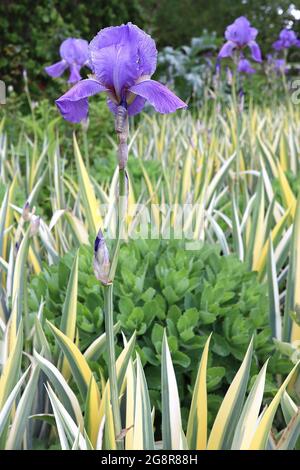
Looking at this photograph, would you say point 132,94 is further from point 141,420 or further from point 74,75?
point 74,75

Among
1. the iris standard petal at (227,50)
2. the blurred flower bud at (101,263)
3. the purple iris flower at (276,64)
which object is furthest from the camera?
the purple iris flower at (276,64)

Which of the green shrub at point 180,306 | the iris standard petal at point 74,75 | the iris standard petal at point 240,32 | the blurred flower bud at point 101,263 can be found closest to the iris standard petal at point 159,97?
the blurred flower bud at point 101,263

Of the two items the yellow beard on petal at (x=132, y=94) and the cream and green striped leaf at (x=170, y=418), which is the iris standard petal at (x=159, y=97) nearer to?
the yellow beard on petal at (x=132, y=94)

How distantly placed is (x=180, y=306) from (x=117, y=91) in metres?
0.61

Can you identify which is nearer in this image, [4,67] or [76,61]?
[76,61]

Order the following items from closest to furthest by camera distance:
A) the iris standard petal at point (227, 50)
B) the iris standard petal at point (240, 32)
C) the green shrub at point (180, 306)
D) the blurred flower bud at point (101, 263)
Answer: the blurred flower bud at point (101, 263) < the green shrub at point (180, 306) < the iris standard petal at point (240, 32) < the iris standard petal at point (227, 50)

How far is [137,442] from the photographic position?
0.81m

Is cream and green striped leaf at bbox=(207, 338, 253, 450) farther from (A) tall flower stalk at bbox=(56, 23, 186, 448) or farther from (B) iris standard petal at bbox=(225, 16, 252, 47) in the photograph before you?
(B) iris standard petal at bbox=(225, 16, 252, 47)

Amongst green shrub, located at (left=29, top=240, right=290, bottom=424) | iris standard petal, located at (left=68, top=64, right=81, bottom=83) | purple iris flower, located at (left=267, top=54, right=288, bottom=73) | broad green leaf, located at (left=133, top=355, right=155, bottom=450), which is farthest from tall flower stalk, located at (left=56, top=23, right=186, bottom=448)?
purple iris flower, located at (left=267, top=54, right=288, bottom=73)

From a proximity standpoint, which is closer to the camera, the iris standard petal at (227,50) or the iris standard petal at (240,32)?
the iris standard petal at (240,32)

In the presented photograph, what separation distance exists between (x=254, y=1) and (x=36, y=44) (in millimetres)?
5229

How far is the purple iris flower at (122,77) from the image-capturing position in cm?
66
